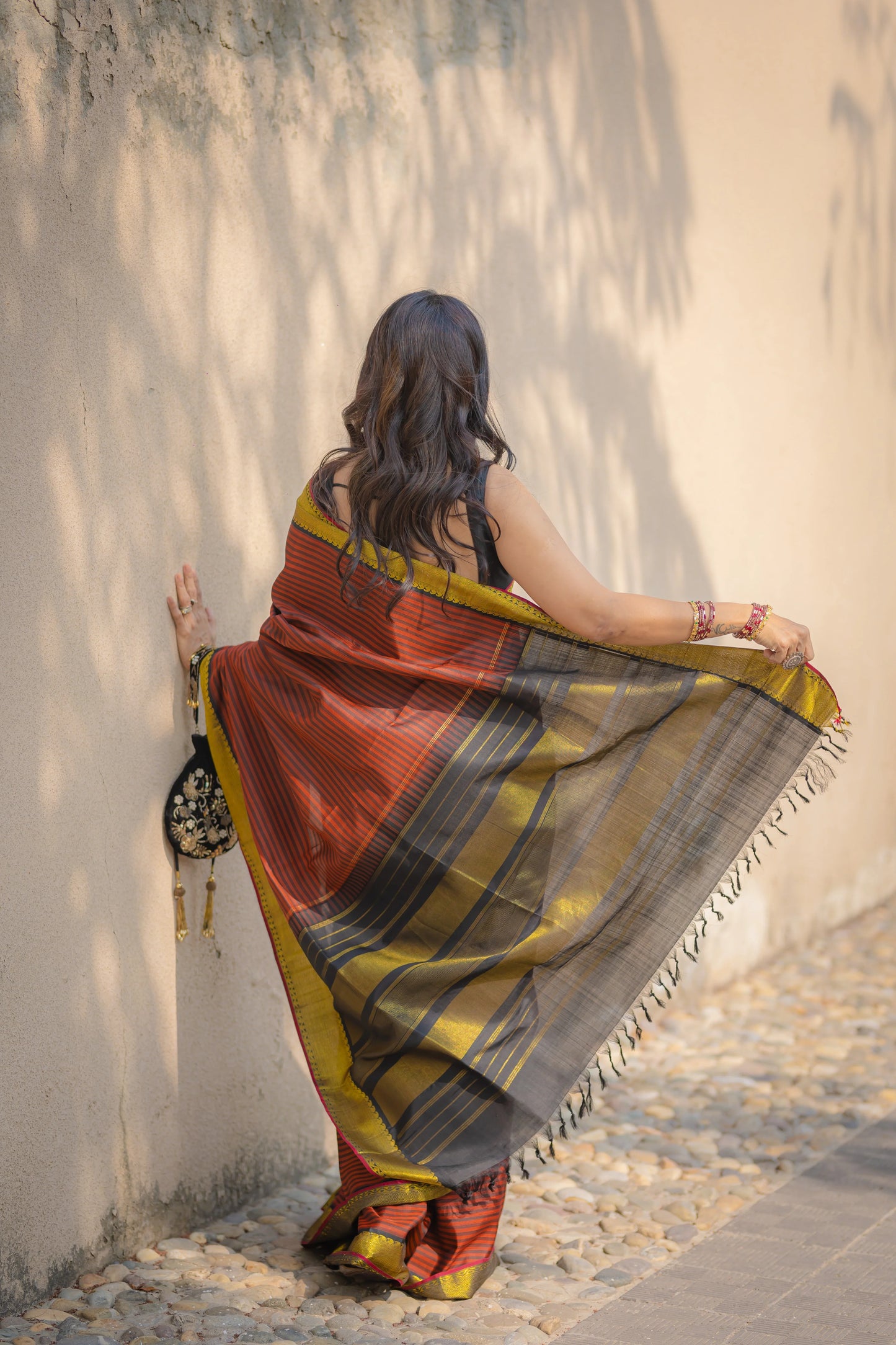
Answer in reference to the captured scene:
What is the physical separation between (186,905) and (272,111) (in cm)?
198

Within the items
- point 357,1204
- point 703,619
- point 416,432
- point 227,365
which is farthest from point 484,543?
point 357,1204

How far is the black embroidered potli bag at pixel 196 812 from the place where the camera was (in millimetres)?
3354

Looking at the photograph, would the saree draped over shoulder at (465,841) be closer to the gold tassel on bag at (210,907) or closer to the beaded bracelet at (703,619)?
the beaded bracelet at (703,619)

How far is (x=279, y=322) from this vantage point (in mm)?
3658

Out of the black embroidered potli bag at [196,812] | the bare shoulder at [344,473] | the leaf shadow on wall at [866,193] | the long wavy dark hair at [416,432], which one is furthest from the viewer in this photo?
the leaf shadow on wall at [866,193]

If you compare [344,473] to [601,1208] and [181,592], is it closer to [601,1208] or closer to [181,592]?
[181,592]

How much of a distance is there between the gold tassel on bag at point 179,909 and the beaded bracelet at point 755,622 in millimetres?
1419

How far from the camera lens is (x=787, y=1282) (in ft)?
10.3

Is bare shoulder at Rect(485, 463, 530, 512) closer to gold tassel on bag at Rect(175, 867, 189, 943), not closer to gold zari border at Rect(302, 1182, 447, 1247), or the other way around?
gold tassel on bag at Rect(175, 867, 189, 943)

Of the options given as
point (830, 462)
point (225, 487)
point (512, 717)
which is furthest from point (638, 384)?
point (512, 717)

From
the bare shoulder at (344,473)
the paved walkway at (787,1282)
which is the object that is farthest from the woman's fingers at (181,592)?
the paved walkway at (787,1282)

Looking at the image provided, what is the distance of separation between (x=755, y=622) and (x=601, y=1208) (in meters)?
1.61

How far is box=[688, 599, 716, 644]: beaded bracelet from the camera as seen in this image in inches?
119

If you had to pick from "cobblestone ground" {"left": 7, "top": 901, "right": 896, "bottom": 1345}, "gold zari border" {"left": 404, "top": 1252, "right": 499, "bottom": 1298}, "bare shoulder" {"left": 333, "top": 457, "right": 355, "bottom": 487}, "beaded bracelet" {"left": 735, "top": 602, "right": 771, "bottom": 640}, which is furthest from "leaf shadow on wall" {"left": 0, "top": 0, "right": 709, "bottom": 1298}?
"beaded bracelet" {"left": 735, "top": 602, "right": 771, "bottom": 640}
